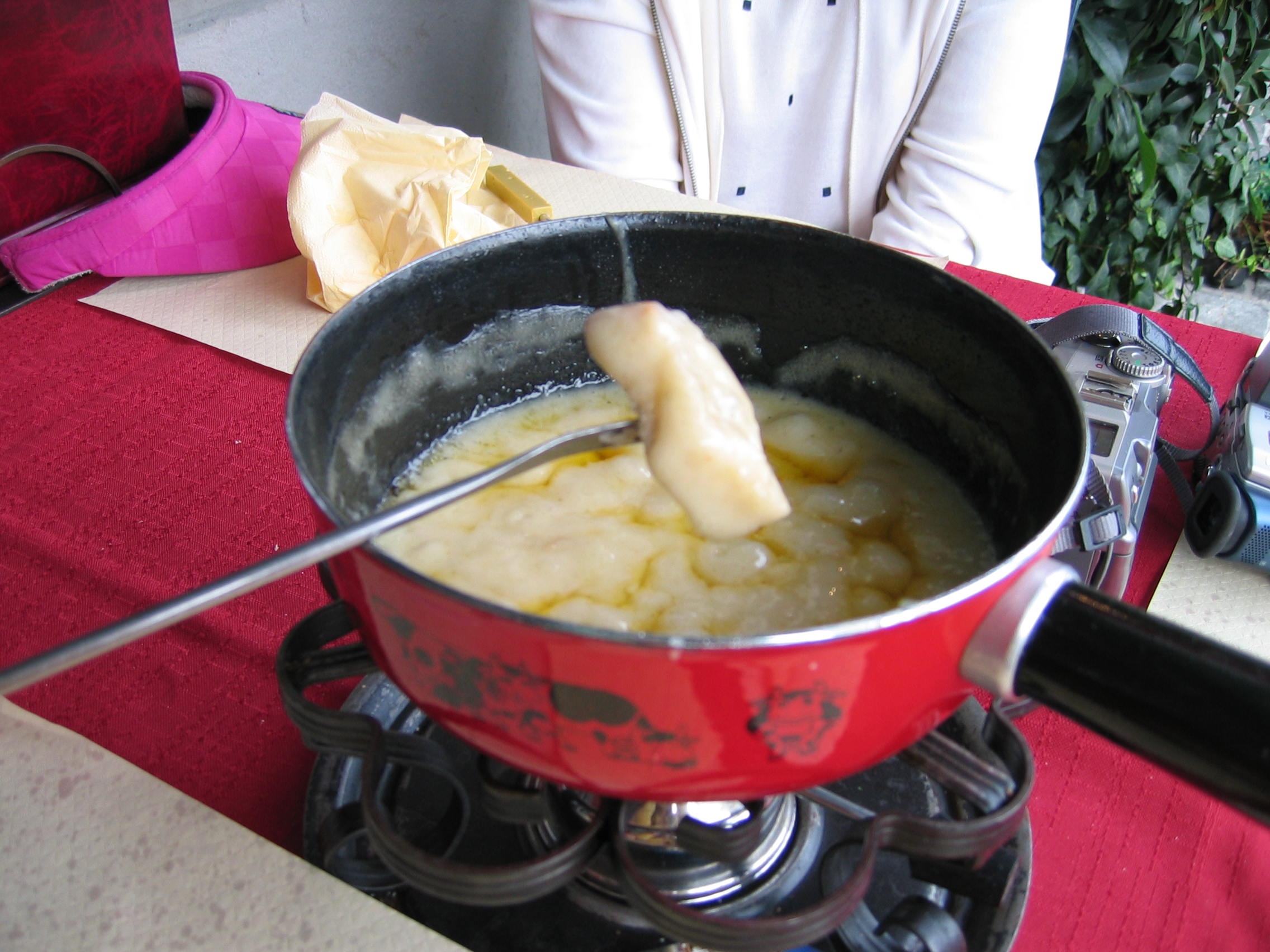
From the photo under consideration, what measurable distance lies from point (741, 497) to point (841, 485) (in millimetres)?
219

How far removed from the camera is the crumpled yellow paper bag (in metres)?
1.11

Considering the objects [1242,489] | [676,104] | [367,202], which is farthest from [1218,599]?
[676,104]

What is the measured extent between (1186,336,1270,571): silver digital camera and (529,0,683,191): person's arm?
3.56ft

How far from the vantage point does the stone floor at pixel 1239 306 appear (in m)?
2.71

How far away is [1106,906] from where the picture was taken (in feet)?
Result: 2.04

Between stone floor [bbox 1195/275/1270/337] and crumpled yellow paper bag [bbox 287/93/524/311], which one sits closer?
crumpled yellow paper bag [bbox 287/93/524/311]

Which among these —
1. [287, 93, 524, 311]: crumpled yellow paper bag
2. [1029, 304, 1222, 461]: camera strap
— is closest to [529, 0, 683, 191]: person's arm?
[287, 93, 524, 311]: crumpled yellow paper bag

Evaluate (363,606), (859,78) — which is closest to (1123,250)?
(859,78)

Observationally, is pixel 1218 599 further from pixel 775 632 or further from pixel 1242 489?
pixel 775 632

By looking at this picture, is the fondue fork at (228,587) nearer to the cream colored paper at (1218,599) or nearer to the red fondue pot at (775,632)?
the red fondue pot at (775,632)

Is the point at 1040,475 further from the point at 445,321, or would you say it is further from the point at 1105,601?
the point at 445,321

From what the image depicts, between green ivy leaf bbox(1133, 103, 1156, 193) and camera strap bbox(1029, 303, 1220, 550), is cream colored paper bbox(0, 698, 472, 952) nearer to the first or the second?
camera strap bbox(1029, 303, 1220, 550)

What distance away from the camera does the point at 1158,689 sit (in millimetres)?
377

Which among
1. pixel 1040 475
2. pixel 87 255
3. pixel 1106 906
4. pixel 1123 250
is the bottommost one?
pixel 1123 250
